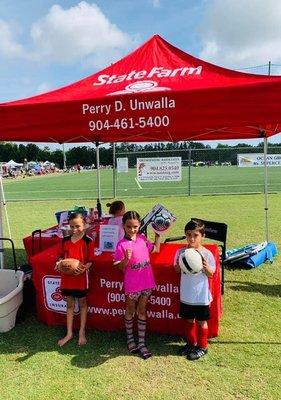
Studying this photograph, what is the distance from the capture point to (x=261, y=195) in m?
17.8

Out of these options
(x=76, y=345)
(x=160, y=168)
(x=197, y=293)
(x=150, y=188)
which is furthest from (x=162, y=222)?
(x=150, y=188)

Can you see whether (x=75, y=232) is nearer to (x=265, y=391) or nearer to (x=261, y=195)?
(x=265, y=391)


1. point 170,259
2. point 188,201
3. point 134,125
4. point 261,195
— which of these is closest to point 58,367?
point 170,259

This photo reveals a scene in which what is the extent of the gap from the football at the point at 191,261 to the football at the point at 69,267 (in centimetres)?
108

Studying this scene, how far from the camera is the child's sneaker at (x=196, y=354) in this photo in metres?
3.90

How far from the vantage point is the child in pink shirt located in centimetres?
393

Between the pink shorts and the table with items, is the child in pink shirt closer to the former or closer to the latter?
the pink shorts

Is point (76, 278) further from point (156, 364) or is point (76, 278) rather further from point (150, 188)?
point (150, 188)

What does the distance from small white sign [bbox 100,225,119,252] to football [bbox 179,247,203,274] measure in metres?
1.07

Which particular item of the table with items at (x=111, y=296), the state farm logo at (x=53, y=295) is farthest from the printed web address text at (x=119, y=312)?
the state farm logo at (x=53, y=295)

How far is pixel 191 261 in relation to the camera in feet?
12.4

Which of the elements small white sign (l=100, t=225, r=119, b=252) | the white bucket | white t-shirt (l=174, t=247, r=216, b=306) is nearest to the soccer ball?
small white sign (l=100, t=225, r=119, b=252)

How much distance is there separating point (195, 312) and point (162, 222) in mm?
1046

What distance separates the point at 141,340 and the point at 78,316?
0.86 meters
